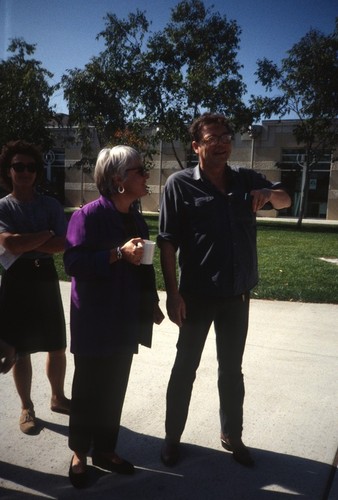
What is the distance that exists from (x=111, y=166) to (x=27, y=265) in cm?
90

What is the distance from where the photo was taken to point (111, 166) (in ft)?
7.11

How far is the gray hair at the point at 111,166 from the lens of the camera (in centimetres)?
215

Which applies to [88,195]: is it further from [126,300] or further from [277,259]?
[126,300]

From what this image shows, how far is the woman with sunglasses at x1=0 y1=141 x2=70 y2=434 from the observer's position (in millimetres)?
2549

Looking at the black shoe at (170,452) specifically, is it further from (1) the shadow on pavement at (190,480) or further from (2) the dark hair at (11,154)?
(2) the dark hair at (11,154)

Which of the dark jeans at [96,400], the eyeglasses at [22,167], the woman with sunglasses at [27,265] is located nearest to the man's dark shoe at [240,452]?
the dark jeans at [96,400]

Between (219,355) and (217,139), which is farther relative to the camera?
(219,355)

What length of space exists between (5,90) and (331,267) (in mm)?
13505

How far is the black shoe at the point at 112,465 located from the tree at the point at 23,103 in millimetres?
15392

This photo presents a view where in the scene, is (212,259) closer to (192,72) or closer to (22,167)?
(22,167)

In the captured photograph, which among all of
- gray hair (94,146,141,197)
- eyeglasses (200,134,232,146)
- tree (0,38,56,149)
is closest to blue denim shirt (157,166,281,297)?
eyeglasses (200,134,232,146)

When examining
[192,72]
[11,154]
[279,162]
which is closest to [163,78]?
[192,72]

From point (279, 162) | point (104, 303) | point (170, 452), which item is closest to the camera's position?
point (104, 303)

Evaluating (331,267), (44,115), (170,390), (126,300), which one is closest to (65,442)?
(170,390)
